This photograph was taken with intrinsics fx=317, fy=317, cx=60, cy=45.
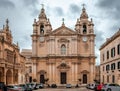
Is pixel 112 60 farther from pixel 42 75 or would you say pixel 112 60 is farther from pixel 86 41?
pixel 42 75

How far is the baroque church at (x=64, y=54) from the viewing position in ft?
252

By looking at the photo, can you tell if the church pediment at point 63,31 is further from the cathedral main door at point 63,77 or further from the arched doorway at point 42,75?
the cathedral main door at point 63,77

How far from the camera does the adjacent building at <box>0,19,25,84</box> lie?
50.3 metres

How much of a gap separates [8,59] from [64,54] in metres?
25.3

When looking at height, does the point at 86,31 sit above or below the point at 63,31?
above

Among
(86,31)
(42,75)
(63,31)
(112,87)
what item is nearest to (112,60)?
(112,87)

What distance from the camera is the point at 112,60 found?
2057 inches

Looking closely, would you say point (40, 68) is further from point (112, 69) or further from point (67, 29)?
point (112, 69)

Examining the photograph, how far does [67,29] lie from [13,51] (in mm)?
22165

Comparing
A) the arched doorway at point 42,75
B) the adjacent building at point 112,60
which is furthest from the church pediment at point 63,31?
the adjacent building at point 112,60

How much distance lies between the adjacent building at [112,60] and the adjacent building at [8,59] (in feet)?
56.8

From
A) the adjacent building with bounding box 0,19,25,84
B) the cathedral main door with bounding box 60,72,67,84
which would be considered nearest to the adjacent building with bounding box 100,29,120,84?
Result: the cathedral main door with bounding box 60,72,67,84

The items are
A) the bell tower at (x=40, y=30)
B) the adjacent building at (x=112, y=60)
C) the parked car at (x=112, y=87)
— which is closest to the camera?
the parked car at (x=112, y=87)

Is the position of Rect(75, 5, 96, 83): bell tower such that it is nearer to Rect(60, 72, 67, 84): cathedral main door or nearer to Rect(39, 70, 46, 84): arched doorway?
Rect(60, 72, 67, 84): cathedral main door
